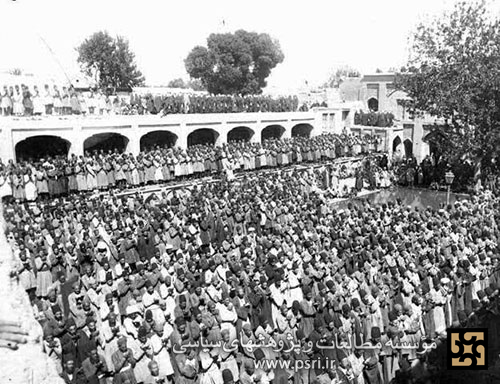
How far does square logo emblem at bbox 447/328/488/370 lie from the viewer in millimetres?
7594

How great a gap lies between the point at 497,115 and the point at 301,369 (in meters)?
18.2

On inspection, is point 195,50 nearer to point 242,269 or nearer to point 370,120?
point 370,120

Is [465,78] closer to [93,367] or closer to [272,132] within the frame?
[272,132]

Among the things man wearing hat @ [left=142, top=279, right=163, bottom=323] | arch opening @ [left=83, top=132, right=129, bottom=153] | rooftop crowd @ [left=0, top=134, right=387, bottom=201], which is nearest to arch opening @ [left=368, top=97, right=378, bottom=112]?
rooftop crowd @ [left=0, top=134, right=387, bottom=201]

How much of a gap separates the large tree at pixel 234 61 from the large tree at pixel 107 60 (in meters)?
4.75

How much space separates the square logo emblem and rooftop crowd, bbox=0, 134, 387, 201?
1411 cm

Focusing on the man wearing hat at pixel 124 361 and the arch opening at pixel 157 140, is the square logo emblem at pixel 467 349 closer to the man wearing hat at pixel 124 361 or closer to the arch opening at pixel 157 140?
the man wearing hat at pixel 124 361

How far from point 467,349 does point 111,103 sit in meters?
20.6

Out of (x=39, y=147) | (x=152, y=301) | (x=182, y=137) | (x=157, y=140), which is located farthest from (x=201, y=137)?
(x=152, y=301)

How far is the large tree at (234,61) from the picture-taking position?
3925cm

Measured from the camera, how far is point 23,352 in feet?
22.9

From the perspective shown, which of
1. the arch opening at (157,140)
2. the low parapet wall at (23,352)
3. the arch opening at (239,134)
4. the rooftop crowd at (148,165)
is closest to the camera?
the low parapet wall at (23,352)

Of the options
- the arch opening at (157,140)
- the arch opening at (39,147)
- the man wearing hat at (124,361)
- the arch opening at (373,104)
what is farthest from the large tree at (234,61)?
the man wearing hat at (124,361)

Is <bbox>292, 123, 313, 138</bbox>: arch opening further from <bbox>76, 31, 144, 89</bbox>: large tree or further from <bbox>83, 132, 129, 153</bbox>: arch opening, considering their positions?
<bbox>76, 31, 144, 89</bbox>: large tree
